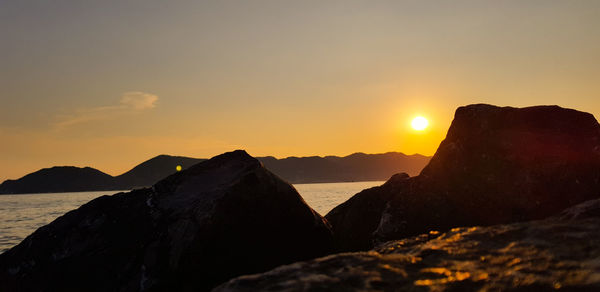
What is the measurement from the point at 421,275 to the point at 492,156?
144 inches

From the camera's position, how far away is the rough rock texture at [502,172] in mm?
5195

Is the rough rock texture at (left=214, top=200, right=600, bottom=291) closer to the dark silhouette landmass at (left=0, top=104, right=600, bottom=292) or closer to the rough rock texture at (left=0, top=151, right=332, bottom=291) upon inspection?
the dark silhouette landmass at (left=0, top=104, right=600, bottom=292)

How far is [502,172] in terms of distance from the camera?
5551 millimetres

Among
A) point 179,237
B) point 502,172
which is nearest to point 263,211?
point 179,237

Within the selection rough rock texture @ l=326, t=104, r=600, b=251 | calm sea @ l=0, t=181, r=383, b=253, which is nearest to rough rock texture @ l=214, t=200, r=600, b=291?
rough rock texture @ l=326, t=104, r=600, b=251

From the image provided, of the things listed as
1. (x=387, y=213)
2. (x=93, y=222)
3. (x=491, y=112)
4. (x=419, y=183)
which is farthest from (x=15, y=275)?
(x=491, y=112)

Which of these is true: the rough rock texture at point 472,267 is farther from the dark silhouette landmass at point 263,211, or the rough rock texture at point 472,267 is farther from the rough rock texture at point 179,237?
the rough rock texture at point 179,237

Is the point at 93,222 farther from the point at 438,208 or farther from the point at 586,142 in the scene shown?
the point at 586,142

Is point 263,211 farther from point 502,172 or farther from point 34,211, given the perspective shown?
point 34,211

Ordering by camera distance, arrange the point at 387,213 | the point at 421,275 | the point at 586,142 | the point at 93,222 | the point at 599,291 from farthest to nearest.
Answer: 1. the point at 387,213
2. the point at 93,222
3. the point at 586,142
4. the point at 421,275
5. the point at 599,291

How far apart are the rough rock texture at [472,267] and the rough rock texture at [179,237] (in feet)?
8.08

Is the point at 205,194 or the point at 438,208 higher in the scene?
the point at 205,194

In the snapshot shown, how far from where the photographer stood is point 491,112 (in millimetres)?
5957

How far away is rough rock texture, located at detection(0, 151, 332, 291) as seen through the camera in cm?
499
